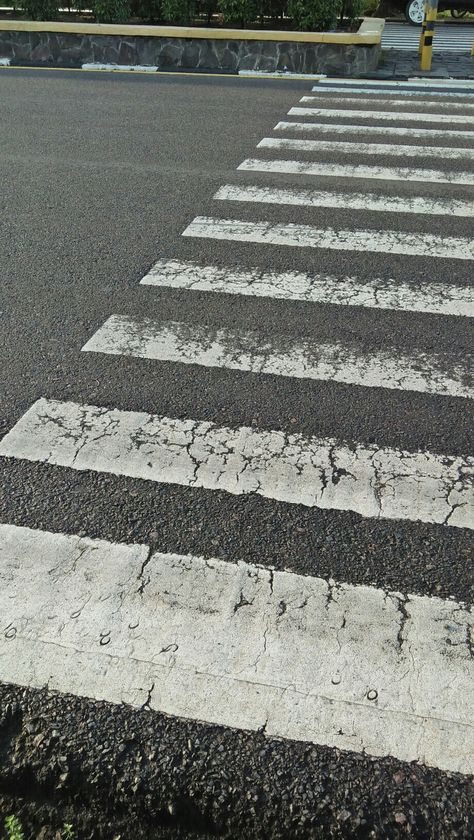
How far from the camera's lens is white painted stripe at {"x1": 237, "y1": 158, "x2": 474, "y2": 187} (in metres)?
7.33

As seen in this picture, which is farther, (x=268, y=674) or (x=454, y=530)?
(x=454, y=530)

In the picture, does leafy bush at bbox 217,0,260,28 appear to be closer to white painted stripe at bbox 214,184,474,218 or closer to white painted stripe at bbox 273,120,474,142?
white painted stripe at bbox 273,120,474,142

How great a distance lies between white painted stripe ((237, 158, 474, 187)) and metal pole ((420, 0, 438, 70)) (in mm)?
7223

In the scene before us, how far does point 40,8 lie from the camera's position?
15.4 m

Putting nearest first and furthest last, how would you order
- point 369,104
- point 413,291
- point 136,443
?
1. point 136,443
2. point 413,291
3. point 369,104

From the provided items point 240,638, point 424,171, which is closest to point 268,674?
point 240,638

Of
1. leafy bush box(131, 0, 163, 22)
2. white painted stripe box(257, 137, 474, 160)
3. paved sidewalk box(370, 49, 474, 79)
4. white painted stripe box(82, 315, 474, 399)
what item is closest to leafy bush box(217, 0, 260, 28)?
leafy bush box(131, 0, 163, 22)

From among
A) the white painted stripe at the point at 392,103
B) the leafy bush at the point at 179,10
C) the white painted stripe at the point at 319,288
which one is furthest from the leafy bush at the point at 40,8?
the white painted stripe at the point at 319,288

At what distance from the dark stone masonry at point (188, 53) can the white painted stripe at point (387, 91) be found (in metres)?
1.41

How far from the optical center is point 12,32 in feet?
46.6

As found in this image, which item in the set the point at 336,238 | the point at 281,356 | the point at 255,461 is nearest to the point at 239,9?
the point at 336,238

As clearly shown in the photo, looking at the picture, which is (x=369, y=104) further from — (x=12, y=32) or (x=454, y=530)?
(x=454, y=530)

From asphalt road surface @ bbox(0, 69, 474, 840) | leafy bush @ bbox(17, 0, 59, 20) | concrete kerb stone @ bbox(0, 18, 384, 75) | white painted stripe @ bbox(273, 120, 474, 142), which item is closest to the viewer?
asphalt road surface @ bbox(0, 69, 474, 840)

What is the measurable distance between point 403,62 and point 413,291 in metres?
11.6
